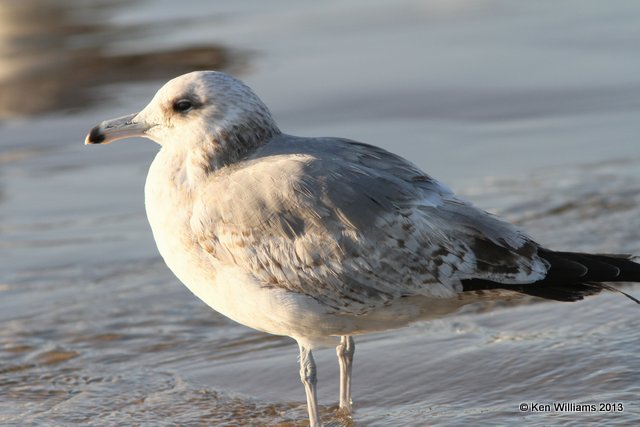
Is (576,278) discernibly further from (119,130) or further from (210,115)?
(119,130)

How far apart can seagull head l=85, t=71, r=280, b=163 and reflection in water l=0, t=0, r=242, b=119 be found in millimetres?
6830

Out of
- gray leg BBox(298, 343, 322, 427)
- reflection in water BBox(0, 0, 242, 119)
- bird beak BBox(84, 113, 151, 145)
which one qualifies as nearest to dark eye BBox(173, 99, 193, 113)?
bird beak BBox(84, 113, 151, 145)

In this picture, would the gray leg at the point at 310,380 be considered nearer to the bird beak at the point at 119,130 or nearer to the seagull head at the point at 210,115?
the seagull head at the point at 210,115

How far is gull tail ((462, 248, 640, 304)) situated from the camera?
5156mm

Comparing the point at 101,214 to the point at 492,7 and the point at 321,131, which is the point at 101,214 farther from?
the point at 492,7

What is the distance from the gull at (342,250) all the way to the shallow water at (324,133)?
0.75 metres

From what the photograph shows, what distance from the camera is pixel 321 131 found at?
10570 millimetres

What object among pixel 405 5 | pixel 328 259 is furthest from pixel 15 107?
pixel 328 259

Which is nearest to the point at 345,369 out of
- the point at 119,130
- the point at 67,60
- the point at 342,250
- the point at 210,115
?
the point at 342,250

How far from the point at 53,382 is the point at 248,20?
9420 mm

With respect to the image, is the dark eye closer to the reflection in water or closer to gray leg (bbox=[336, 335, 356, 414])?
gray leg (bbox=[336, 335, 356, 414])

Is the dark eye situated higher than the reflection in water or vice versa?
the reflection in water

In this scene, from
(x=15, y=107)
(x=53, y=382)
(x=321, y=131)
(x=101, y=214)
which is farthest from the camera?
(x=15, y=107)

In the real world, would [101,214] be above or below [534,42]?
below
